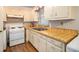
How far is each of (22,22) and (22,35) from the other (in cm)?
78

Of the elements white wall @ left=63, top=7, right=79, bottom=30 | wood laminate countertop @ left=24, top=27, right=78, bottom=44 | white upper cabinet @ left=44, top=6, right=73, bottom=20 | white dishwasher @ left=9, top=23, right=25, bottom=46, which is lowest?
white dishwasher @ left=9, top=23, right=25, bottom=46

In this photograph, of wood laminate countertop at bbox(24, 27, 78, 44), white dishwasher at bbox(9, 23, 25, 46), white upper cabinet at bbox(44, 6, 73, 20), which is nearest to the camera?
wood laminate countertop at bbox(24, 27, 78, 44)

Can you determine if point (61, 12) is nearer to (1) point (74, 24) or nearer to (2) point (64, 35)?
(1) point (74, 24)

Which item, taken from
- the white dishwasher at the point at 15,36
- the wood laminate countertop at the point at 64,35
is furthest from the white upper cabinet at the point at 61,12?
the white dishwasher at the point at 15,36

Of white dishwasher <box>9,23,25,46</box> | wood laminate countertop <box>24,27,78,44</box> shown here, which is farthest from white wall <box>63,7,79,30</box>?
white dishwasher <box>9,23,25,46</box>

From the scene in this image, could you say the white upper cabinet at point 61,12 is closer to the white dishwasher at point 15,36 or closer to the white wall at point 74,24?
the white wall at point 74,24

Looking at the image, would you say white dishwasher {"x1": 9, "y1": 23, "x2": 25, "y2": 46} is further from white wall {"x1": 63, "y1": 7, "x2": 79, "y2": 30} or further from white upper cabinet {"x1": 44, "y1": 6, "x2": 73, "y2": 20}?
white wall {"x1": 63, "y1": 7, "x2": 79, "y2": 30}

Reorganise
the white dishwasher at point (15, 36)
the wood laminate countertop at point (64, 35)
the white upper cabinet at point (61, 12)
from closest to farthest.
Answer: the wood laminate countertop at point (64, 35), the white upper cabinet at point (61, 12), the white dishwasher at point (15, 36)

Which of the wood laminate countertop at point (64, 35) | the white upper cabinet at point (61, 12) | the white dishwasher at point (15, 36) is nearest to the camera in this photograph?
the wood laminate countertop at point (64, 35)

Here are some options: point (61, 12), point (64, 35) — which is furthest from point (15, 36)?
point (64, 35)

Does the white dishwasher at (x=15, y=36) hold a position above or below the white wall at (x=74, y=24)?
below

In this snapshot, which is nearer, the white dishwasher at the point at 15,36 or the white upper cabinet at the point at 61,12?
the white upper cabinet at the point at 61,12
